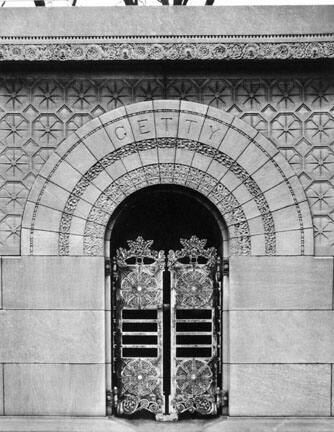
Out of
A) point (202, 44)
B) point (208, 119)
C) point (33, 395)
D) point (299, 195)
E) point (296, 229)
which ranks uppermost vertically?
point (202, 44)

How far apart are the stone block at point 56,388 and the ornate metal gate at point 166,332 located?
444mm

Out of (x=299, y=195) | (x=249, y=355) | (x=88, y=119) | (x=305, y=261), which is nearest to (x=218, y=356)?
(x=249, y=355)

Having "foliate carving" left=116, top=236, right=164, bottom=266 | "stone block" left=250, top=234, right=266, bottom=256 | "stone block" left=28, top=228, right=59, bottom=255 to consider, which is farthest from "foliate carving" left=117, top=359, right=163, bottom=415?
"stone block" left=250, top=234, right=266, bottom=256

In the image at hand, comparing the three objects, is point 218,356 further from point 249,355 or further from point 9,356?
point 9,356

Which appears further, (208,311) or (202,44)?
(208,311)

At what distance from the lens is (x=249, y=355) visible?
256 inches

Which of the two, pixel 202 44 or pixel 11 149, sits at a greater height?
pixel 202 44

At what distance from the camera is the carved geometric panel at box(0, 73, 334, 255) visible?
21.6ft

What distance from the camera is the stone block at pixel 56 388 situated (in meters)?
6.50

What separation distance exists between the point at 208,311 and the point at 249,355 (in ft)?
2.79

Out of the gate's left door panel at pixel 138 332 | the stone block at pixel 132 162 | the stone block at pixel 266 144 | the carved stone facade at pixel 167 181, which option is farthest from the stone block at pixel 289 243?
the stone block at pixel 132 162

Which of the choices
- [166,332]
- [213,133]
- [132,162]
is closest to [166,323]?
[166,332]

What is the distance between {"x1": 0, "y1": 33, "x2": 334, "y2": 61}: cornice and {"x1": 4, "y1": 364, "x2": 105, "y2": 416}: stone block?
4210 mm

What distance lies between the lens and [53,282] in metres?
6.52
